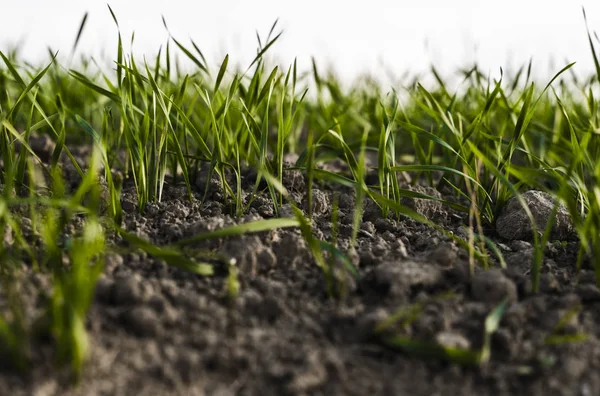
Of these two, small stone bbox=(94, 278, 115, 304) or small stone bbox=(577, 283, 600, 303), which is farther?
small stone bbox=(577, 283, 600, 303)

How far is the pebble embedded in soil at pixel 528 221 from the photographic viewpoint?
156 centimetres

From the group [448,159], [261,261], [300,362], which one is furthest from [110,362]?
[448,159]

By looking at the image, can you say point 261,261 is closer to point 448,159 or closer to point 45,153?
point 448,159

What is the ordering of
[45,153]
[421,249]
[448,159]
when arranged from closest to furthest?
[421,249] < [448,159] < [45,153]

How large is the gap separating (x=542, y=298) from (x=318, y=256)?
44 cm

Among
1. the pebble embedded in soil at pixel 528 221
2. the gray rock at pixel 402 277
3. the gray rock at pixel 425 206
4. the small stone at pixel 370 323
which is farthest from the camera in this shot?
the gray rock at pixel 425 206

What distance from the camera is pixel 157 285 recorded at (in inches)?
44.6

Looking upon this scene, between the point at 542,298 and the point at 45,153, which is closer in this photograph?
the point at 542,298

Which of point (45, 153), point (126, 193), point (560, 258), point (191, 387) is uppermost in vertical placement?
point (45, 153)

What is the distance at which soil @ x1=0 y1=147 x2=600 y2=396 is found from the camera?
0.95 meters

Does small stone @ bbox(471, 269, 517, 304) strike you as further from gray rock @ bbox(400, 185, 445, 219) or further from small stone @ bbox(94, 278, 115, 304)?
small stone @ bbox(94, 278, 115, 304)

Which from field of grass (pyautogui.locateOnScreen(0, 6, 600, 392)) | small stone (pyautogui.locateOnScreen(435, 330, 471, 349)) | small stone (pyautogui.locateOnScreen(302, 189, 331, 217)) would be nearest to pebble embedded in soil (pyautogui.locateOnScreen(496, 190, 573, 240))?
field of grass (pyautogui.locateOnScreen(0, 6, 600, 392))

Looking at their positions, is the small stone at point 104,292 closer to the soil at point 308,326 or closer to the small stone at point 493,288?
the soil at point 308,326

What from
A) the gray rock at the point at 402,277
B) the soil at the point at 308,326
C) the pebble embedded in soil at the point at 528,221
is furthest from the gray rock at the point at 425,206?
the gray rock at the point at 402,277
